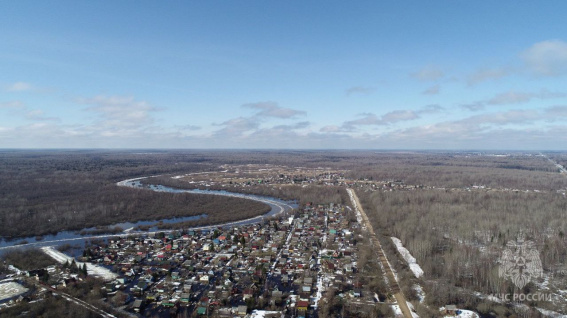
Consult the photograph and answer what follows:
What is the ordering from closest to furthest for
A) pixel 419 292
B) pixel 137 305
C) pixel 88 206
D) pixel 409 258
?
pixel 137 305 → pixel 419 292 → pixel 409 258 → pixel 88 206

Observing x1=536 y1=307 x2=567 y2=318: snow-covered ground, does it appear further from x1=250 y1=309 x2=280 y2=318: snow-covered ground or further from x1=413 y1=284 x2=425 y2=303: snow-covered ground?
x1=250 y1=309 x2=280 y2=318: snow-covered ground

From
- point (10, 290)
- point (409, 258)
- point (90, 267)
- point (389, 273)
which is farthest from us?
point (409, 258)

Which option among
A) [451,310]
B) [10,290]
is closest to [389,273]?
[451,310]

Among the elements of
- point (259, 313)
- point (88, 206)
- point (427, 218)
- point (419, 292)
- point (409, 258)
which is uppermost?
point (427, 218)

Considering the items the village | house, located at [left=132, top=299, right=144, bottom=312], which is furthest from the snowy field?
house, located at [left=132, top=299, right=144, bottom=312]

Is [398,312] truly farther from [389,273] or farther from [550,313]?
[550,313]

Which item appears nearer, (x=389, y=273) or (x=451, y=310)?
(x=451, y=310)

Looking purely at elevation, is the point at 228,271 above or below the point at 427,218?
below

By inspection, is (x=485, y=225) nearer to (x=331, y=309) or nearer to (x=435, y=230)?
→ (x=435, y=230)
